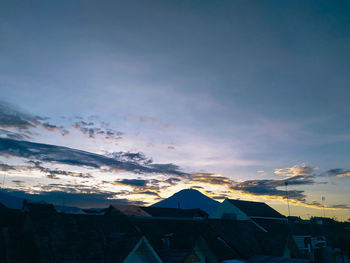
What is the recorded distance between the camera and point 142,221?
42.5 m

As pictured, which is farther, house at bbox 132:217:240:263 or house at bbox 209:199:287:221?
house at bbox 209:199:287:221

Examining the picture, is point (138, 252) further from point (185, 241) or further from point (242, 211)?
point (242, 211)

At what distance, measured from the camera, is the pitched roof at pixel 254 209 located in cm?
6878

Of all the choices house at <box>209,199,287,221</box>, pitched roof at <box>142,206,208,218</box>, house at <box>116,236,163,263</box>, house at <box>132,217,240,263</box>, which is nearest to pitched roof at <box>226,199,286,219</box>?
house at <box>209,199,287,221</box>

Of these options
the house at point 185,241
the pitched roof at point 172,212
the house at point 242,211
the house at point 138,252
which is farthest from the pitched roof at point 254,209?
the house at point 138,252

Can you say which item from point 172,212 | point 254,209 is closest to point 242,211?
point 254,209

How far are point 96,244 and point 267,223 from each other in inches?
1804

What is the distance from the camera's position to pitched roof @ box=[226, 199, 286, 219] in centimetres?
6878

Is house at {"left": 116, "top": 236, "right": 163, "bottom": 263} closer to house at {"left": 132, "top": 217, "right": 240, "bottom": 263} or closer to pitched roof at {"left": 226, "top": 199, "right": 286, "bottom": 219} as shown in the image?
house at {"left": 132, "top": 217, "right": 240, "bottom": 263}

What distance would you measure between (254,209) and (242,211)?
755cm

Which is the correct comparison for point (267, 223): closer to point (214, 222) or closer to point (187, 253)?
point (214, 222)

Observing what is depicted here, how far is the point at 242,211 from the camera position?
66.8m

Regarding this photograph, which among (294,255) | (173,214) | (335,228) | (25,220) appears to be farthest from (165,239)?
(335,228)

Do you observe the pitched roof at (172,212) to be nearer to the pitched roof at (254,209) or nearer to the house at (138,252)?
the pitched roof at (254,209)
